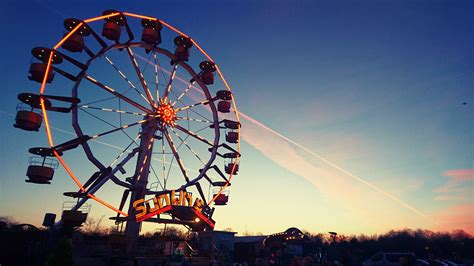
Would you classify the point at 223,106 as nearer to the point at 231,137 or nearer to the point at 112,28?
the point at 231,137

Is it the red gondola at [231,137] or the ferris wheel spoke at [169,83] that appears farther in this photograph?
the red gondola at [231,137]

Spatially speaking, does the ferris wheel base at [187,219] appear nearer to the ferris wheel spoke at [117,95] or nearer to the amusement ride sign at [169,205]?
the amusement ride sign at [169,205]

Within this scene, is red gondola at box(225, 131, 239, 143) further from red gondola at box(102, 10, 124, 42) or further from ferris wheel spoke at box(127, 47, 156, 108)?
red gondola at box(102, 10, 124, 42)

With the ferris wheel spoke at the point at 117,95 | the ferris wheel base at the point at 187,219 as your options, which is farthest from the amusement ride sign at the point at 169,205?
the ferris wheel spoke at the point at 117,95

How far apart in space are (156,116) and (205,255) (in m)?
12.1

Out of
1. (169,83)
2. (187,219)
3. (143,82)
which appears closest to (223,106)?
(169,83)

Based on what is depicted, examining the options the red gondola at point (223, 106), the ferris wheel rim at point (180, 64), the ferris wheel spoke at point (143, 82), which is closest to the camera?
the ferris wheel rim at point (180, 64)

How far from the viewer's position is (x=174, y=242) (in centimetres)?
2583

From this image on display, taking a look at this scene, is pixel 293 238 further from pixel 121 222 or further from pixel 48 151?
pixel 48 151

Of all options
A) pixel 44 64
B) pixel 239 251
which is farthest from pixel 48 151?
pixel 239 251

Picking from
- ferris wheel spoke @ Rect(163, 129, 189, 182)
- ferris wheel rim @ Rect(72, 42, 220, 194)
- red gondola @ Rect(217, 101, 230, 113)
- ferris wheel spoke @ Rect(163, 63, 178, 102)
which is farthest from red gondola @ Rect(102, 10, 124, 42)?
red gondola @ Rect(217, 101, 230, 113)

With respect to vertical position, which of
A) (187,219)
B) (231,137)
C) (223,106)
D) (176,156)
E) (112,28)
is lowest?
(187,219)

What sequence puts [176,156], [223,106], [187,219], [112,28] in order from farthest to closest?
1. [223,106]
2. [176,156]
3. [187,219]
4. [112,28]

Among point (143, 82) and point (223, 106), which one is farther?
point (223, 106)
